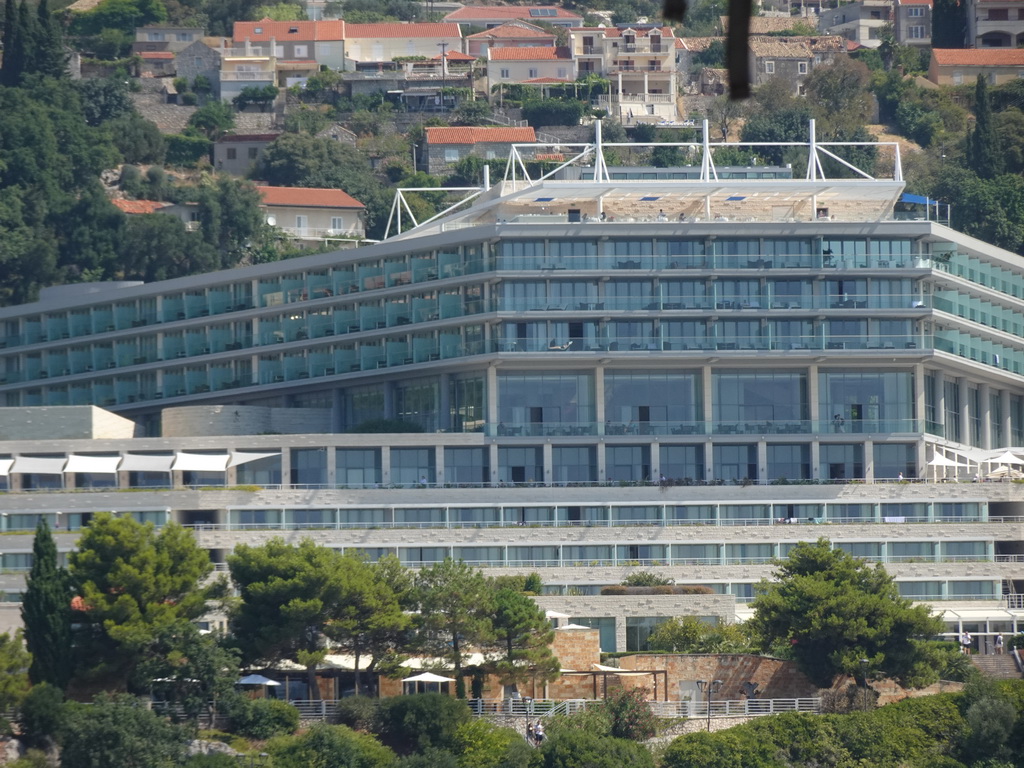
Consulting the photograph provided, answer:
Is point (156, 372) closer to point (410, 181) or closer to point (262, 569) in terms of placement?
point (262, 569)

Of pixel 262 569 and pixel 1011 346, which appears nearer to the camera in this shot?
pixel 262 569

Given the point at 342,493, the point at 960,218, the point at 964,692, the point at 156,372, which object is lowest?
the point at 964,692

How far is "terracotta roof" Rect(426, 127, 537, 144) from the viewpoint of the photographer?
19512 centimetres

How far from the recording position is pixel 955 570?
4604 inches

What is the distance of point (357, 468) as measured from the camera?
400 feet

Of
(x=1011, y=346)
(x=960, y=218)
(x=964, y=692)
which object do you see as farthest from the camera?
(x=960, y=218)

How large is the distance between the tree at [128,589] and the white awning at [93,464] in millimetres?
20147

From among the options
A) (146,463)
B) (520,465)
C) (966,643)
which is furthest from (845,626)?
(146,463)

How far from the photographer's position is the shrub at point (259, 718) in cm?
9150

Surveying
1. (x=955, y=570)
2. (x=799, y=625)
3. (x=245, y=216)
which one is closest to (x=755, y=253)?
(x=955, y=570)

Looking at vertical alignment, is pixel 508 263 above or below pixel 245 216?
below

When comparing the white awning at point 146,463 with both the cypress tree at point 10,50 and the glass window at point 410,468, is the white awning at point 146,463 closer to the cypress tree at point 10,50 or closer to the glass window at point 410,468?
the glass window at point 410,468

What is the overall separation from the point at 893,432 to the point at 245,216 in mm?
64984

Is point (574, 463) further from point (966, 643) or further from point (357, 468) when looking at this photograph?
point (966, 643)
